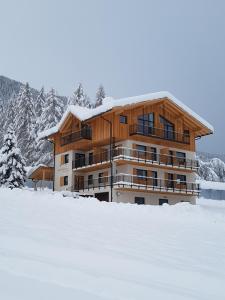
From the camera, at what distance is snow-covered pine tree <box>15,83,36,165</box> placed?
5172 cm

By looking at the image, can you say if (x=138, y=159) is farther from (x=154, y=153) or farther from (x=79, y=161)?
(x=79, y=161)

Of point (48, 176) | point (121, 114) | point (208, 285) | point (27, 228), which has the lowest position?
point (208, 285)

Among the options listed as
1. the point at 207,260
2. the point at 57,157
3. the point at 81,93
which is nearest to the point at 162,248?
the point at 207,260

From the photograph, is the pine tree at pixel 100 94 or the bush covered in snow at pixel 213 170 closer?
the pine tree at pixel 100 94

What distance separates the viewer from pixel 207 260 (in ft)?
19.9

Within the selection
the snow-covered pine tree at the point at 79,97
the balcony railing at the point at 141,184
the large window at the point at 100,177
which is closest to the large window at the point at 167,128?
the balcony railing at the point at 141,184


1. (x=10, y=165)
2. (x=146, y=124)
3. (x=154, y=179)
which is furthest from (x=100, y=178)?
(x=10, y=165)

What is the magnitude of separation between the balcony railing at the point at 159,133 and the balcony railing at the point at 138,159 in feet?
5.22

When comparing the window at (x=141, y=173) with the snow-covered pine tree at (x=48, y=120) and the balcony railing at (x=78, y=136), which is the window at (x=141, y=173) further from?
the snow-covered pine tree at (x=48, y=120)

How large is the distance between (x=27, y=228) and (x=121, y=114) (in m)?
26.3

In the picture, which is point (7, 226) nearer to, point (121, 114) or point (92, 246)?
point (92, 246)

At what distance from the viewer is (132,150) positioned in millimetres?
32156

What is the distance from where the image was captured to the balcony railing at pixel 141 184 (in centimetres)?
3100

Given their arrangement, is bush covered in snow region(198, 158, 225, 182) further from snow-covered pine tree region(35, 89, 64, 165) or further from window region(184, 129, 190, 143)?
window region(184, 129, 190, 143)
